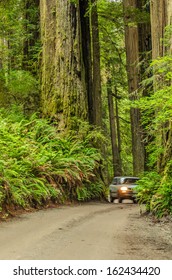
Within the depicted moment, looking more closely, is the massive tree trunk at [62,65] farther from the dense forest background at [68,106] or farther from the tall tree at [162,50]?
the tall tree at [162,50]

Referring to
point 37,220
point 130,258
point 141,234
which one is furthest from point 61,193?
point 130,258

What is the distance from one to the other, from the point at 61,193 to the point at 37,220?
12.2 feet

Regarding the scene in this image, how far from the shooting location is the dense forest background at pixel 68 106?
992 cm

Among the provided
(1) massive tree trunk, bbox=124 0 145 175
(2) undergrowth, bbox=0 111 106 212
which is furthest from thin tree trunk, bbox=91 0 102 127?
(2) undergrowth, bbox=0 111 106 212

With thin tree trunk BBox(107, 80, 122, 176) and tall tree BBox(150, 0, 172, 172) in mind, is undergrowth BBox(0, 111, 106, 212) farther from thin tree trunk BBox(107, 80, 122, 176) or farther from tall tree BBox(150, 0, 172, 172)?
thin tree trunk BBox(107, 80, 122, 176)

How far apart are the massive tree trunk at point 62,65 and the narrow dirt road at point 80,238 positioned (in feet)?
21.8

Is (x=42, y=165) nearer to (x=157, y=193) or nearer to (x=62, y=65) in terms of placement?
(x=157, y=193)

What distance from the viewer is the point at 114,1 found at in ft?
76.9

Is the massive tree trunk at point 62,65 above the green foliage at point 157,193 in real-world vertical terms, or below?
above

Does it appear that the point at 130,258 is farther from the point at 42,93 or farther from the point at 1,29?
the point at 1,29

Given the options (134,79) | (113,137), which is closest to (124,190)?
(134,79)

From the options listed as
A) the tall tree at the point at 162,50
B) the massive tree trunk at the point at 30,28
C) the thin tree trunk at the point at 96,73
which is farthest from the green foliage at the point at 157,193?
the thin tree trunk at the point at 96,73

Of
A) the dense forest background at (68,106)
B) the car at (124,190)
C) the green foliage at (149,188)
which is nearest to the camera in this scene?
the dense forest background at (68,106)

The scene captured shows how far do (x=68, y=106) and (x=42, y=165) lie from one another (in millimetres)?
4358
